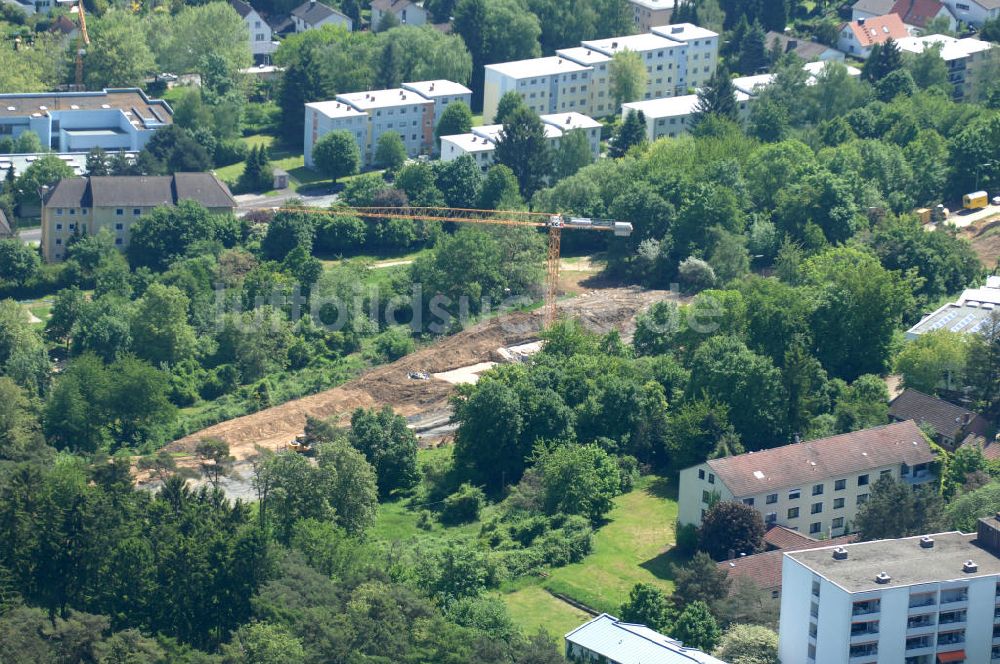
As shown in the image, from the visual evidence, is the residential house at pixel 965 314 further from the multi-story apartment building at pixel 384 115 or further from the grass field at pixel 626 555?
the multi-story apartment building at pixel 384 115

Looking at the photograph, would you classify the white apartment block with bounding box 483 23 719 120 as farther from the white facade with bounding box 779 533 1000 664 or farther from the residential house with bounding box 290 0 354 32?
the white facade with bounding box 779 533 1000 664

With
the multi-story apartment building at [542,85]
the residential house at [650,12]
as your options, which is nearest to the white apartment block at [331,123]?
the multi-story apartment building at [542,85]

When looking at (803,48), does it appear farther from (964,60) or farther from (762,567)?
(762,567)

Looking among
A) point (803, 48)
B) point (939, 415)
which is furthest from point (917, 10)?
point (939, 415)

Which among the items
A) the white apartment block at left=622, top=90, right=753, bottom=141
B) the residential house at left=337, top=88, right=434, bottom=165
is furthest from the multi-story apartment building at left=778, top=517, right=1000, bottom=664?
the residential house at left=337, top=88, right=434, bottom=165

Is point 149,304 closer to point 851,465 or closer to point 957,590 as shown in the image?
point 851,465
